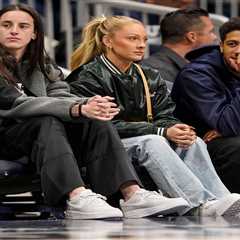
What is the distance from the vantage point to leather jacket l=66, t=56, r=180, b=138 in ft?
27.4

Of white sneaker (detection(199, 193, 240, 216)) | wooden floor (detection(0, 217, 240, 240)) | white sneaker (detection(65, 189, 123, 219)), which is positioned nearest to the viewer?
wooden floor (detection(0, 217, 240, 240))

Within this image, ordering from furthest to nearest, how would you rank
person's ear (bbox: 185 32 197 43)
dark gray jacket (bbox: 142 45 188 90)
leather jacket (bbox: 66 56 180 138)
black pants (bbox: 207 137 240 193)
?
person's ear (bbox: 185 32 197 43)
dark gray jacket (bbox: 142 45 188 90)
black pants (bbox: 207 137 240 193)
leather jacket (bbox: 66 56 180 138)

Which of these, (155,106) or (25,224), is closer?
(25,224)

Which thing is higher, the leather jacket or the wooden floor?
the leather jacket

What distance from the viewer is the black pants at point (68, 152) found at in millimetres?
7652

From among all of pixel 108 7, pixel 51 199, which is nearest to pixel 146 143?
pixel 51 199

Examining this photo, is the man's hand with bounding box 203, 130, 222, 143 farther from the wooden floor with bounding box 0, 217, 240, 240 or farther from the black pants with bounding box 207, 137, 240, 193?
the wooden floor with bounding box 0, 217, 240, 240

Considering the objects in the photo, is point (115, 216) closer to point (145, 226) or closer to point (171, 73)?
point (145, 226)

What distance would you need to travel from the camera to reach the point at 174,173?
8.00 metres

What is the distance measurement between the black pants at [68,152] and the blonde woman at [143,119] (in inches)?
12.0

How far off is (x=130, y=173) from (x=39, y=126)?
1.98ft

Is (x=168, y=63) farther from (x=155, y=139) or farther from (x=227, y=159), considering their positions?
(x=155, y=139)

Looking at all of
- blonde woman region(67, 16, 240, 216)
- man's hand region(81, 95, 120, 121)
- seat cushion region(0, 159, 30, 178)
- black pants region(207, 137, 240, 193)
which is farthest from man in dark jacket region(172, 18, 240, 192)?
seat cushion region(0, 159, 30, 178)

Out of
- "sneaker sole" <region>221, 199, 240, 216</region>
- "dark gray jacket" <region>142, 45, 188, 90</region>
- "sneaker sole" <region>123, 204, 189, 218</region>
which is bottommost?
"sneaker sole" <region>221, 199, 240, 216</region>
